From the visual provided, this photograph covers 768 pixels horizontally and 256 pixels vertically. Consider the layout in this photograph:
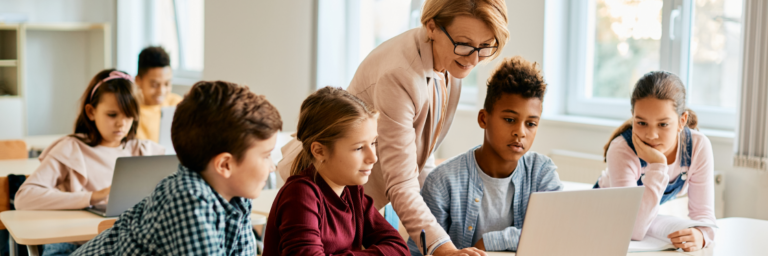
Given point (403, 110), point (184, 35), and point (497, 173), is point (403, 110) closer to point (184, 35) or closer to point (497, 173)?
point (497, 173)

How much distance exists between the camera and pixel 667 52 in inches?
122

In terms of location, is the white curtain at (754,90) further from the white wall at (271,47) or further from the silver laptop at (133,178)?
the white wall at (271,47)

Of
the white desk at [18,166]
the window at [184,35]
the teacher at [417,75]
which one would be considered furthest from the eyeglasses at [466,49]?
the window at [184,35]

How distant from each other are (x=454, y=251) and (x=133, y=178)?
116 cm

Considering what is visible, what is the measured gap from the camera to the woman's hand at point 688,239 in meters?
1.58

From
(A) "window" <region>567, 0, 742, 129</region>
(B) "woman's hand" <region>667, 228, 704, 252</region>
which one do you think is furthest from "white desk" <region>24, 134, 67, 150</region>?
(B) "woman's hand" <region>667, 228, 704, 252</region>

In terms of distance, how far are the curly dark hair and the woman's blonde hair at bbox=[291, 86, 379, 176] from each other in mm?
2673

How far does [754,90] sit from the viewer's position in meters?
2.55

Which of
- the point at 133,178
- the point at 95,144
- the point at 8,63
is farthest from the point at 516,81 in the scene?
the point at 8,63

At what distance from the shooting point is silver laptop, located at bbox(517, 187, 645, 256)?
1.14m

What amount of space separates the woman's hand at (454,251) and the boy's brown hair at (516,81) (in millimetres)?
481

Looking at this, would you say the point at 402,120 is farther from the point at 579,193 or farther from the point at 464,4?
the point at 579,193

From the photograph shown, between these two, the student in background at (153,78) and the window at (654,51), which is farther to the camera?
the student in background at (153,78)

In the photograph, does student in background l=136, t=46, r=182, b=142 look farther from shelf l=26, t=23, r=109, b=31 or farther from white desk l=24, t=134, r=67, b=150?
shelf l=26, t=23, r=109, b=31
